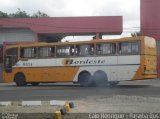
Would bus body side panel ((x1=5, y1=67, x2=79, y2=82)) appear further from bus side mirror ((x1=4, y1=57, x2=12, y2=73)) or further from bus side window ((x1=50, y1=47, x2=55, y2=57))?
bus side window ((x1=50, y1=47, x2=55, y2=57))

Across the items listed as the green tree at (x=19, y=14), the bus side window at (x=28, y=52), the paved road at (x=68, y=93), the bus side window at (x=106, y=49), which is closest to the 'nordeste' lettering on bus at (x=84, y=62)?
the bus side window at (x=106, y=49)

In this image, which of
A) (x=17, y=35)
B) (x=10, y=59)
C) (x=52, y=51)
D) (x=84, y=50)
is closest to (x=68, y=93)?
(x=84, y=50)

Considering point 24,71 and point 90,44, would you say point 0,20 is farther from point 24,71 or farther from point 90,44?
point 90,44

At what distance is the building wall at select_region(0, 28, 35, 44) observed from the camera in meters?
47.5

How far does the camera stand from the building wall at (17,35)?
47469mm

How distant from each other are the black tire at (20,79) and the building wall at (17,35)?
13.7 metres

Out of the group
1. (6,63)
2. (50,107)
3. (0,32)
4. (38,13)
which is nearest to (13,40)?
(0,32)

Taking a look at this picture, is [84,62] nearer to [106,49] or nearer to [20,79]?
[106,49]

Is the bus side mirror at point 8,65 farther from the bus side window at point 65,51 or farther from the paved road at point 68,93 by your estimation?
the paved road at point 68,93

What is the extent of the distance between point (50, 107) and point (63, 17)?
30918mm

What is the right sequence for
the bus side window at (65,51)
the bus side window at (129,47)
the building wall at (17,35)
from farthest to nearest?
the building wall at (17,35) < the bus side window at (65,51) < the bus side window at (129,47)

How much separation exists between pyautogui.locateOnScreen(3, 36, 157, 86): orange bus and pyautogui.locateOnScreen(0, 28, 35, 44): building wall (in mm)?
12880

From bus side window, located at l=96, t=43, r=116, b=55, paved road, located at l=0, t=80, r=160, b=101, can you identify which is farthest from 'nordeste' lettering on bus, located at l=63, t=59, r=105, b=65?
paved road, located at l=0, t=80, r=160, b=101

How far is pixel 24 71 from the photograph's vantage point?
3372 centimetres
